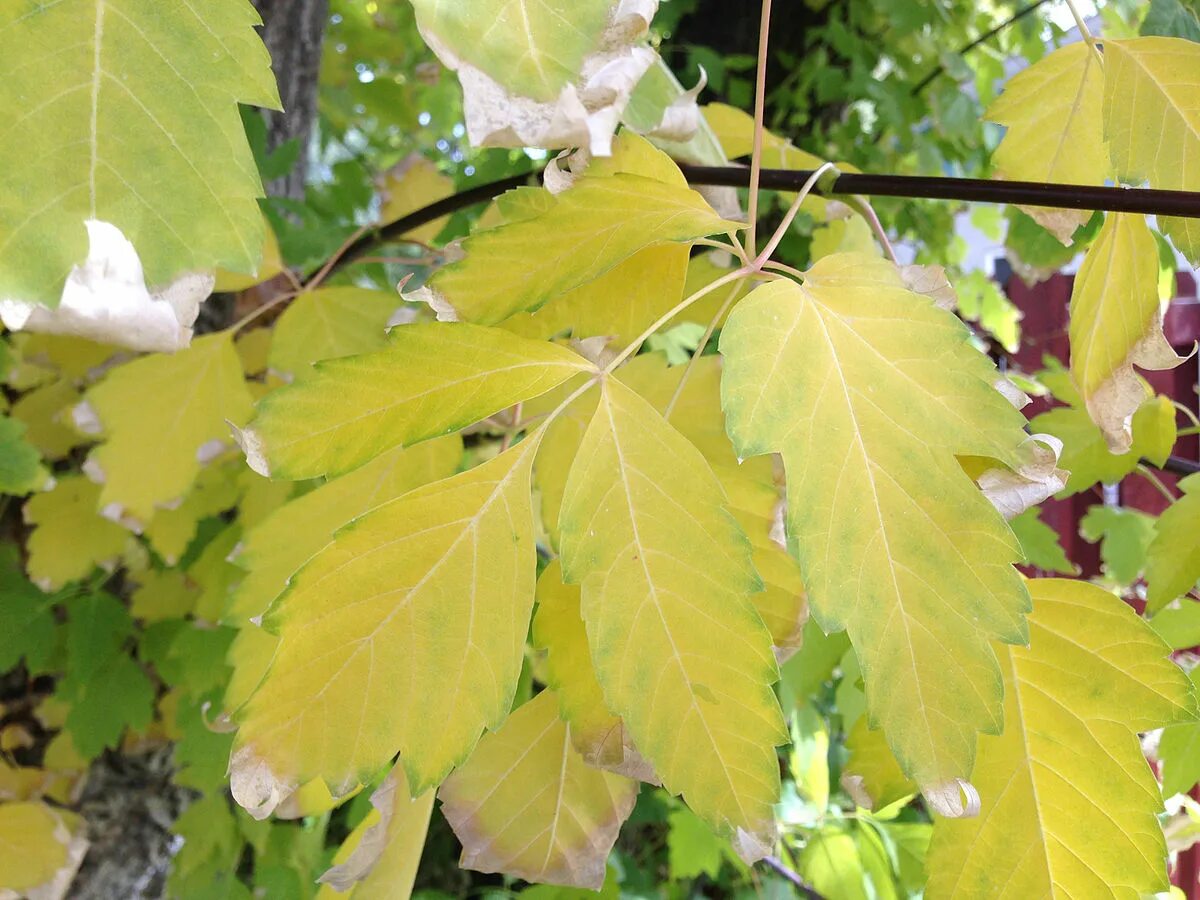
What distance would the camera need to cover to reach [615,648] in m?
0.29

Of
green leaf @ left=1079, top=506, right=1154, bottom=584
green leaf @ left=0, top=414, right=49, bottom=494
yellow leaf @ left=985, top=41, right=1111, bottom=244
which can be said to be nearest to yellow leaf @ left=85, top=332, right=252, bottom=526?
green leaf @ left=0, top=414, right=49, bottom=494

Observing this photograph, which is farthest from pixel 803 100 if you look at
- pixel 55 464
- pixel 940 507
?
pixel 940 507

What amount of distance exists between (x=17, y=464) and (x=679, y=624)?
48 centimetres

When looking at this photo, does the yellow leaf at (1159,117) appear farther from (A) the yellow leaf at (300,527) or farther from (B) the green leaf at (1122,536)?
(B) the green leaf at (1122,536)

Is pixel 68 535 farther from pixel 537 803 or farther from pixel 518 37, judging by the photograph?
pixel 518 37

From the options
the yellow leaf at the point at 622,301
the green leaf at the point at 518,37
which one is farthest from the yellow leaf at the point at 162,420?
the green leaf at the point at 518,37

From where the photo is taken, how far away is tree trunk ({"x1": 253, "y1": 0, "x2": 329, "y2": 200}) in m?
0.96

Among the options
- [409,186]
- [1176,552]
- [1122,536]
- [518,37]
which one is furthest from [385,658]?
[1122,536]

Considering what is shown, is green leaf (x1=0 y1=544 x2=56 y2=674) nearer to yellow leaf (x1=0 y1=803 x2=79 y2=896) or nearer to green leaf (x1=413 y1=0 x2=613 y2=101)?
yellow leaf (x1=0 y1=803 x2=79 y2=896)

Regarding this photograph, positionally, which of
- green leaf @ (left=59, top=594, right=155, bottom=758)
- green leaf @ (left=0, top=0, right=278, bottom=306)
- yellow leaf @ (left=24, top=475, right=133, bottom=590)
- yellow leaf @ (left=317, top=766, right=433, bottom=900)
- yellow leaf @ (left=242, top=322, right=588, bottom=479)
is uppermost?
green leaf @ (left=0, top=0, right=278, bottom=306)

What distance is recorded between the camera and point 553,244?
0.33 meters

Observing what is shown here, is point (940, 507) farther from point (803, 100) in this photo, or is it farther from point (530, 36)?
point (803, 100)

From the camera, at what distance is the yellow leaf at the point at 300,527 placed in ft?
1.36

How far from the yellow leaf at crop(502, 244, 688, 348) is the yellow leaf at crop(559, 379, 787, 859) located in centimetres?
9
